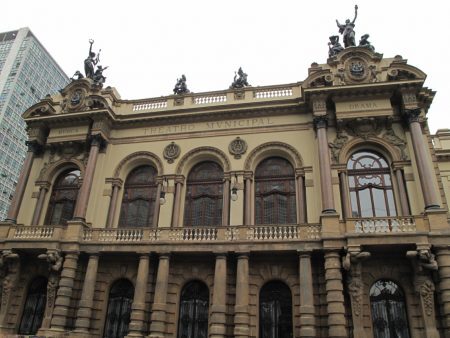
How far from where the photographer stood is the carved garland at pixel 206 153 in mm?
20703

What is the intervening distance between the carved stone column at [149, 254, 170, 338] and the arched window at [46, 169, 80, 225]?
302 inches

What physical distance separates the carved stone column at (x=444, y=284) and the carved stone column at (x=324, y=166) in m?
4.71

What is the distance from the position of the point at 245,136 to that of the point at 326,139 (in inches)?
183

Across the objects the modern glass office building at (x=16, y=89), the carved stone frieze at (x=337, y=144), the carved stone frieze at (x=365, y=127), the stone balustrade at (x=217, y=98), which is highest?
the modern glass office building at (x=16, y=89)

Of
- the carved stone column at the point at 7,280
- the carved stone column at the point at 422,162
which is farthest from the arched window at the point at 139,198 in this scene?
the carved stone column at the point at 422,162

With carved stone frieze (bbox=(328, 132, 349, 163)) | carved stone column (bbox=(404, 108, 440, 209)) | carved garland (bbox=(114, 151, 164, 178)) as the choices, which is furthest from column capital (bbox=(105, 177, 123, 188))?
carved stone column (bbox=(404, 108, 440, 209))

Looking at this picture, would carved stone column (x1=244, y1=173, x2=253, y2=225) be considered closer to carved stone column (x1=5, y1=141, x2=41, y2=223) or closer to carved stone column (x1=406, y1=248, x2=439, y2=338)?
carved stone column (x1=406, y1=248, x2=439, y2=338)

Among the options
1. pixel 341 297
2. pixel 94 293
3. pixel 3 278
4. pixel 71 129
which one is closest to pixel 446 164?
pixel 341 297

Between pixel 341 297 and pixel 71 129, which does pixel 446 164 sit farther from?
pixel 71 129

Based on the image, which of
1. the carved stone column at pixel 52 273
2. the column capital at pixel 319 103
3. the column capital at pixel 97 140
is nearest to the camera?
the carved stone column at pixel 52 273

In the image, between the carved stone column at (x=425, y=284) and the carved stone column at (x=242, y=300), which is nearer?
the carved stone column at (x=425, y=284)

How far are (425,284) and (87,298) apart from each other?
1549 cm

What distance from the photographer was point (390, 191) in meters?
18.4

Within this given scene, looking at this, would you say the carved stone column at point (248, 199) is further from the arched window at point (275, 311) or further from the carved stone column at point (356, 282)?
the carved stone column at point (356, 282)
